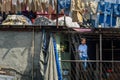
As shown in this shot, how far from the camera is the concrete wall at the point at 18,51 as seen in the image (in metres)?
14.4

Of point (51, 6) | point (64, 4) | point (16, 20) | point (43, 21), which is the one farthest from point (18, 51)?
point (64, 4)

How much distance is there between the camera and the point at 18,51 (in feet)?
47.4

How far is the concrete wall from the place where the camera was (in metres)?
14.4

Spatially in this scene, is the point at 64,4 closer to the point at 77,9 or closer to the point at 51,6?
the point at 77,9

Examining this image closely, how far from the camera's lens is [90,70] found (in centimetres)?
1495

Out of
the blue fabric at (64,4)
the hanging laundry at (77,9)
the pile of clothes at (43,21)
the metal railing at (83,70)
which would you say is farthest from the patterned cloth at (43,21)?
the metal railing at (83,70)

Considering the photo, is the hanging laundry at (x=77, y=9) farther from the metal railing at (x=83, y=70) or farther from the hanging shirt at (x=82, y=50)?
the metal railing at (x=83, y=70)

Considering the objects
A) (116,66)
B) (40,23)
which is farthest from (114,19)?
(40,23)

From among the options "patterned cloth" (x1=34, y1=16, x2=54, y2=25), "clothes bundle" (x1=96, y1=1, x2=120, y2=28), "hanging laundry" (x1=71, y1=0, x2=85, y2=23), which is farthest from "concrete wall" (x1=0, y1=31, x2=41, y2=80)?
"clothes bundle" (x1=96, y1=1, x2=120, y2=28)

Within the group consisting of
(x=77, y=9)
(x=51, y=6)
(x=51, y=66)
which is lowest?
(x=51, y=66)

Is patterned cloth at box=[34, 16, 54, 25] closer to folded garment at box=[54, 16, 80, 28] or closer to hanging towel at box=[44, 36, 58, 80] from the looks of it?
folded garment at box=[54, 16, 80, 28]

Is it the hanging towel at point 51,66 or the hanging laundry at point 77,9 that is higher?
the hanging laundry at point 77,9

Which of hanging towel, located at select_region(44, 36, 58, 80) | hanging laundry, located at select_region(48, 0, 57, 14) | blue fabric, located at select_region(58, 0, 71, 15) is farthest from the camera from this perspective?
blue fabric, located at select_region(58, 0, 71, 15)

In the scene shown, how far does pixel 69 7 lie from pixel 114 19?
176 cm
